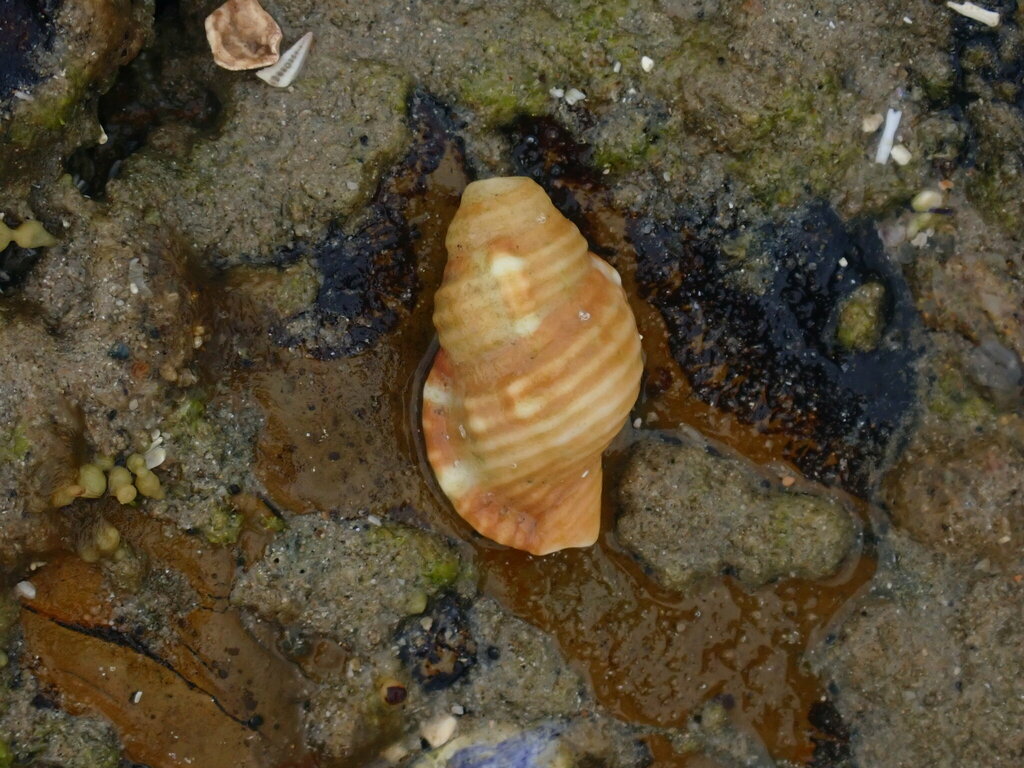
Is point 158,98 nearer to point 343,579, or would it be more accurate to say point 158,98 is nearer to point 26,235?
point 26,235

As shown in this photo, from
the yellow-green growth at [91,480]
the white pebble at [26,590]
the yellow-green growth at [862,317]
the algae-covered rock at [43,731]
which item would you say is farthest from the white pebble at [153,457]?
the yellow-green growth at [862,317]

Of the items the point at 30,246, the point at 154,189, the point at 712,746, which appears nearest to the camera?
the point at 30,246

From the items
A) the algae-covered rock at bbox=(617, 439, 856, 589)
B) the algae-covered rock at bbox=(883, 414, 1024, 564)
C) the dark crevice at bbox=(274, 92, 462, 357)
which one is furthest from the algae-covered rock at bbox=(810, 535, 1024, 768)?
the dark crevice at bbox=(274, 92, 462, 357)

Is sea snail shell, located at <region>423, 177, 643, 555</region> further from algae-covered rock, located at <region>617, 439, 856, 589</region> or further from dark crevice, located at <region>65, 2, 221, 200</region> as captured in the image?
dark crevice, located at <region>65, 2, 221, 200</region>

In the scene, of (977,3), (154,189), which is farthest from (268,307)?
(977,3)

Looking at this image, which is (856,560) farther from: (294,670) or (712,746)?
(294,670)

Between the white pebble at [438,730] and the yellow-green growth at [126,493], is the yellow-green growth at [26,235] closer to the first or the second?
the yellow-green growth at [126,493]

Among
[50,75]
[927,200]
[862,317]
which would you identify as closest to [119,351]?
[50,75]
